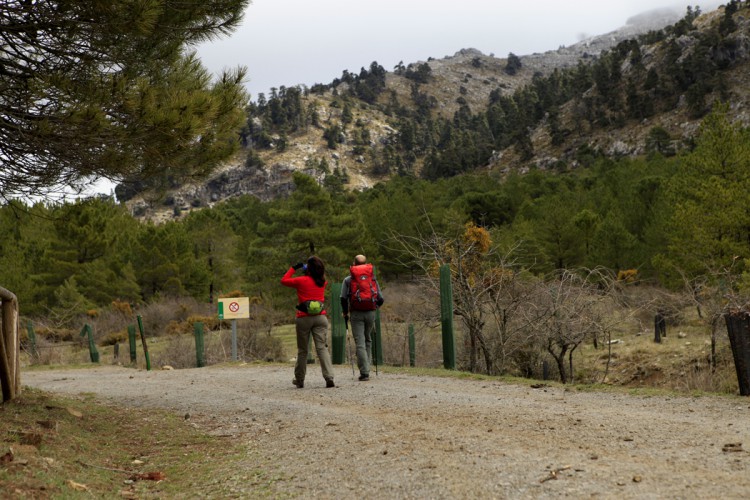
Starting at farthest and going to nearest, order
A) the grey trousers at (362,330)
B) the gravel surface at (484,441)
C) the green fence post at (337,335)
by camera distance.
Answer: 1. the green fence post at (337,335)
2. the grey trousers at (362,330)
3. the gravel surface at (484,441)

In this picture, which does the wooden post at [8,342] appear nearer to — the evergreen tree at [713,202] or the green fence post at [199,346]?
the green fence post at [199,346]

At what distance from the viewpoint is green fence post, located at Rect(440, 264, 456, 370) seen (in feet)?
39.5

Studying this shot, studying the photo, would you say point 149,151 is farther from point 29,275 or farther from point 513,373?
point 29,275

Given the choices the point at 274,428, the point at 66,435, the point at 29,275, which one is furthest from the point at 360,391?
the point at 29,275

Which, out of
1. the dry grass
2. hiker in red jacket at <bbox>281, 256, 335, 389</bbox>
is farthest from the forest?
the dry grass

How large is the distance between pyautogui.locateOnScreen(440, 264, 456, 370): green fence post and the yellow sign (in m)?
6.43

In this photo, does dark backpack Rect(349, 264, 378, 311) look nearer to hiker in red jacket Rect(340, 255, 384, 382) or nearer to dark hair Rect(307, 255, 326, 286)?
hiker in red jacket Rect(340, 255, 384, 382)

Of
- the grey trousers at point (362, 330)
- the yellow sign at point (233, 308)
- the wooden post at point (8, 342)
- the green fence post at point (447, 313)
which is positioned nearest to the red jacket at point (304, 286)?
the grey trousers at point (362, 330)

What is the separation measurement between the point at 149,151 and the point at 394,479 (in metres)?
5.23

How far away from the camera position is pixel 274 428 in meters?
7.09

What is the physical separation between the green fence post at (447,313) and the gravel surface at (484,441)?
A: 2468 millimetres

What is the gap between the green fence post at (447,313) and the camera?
1203 cm

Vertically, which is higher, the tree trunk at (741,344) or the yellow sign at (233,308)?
the yellow sign at (233,308)

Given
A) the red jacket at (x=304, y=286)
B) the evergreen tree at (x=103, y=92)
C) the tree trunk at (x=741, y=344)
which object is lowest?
the tree trunk at (x=741, y=344)
